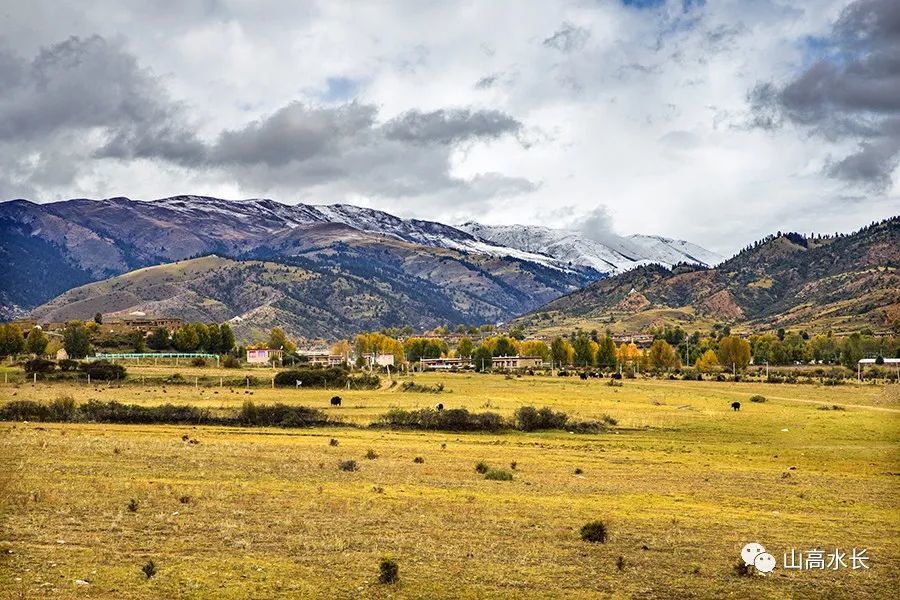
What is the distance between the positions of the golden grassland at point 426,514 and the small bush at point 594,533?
312 mm

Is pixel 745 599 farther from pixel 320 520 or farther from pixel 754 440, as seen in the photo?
pixel 754 440

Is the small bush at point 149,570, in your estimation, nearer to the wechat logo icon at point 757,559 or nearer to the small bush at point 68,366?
the wechat logo icon at point 757,559

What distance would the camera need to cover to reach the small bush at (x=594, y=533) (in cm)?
2550

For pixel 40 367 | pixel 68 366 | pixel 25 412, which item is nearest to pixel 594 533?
pixel 25 412

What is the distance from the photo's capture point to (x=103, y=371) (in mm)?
112000

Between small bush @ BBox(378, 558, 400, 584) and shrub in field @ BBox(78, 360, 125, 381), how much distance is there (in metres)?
99.5

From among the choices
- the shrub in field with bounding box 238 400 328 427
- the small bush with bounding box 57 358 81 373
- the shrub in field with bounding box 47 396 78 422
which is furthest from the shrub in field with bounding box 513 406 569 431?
the small bush with bounding box 57 358 81 373

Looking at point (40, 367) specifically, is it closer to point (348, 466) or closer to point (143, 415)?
point (143, 415)

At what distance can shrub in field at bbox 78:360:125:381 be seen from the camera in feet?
364

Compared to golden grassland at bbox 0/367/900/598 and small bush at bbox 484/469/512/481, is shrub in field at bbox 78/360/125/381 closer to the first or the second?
golden grassland at bbox 0/367/900/598

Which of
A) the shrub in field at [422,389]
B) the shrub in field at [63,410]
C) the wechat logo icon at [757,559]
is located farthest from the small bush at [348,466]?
the shrub in field at [422,389]

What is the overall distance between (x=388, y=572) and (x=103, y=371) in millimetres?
101789

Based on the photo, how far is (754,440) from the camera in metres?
61.8

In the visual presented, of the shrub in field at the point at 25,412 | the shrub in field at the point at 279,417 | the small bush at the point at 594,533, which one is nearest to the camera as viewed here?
the small bush at the point at 594,533
